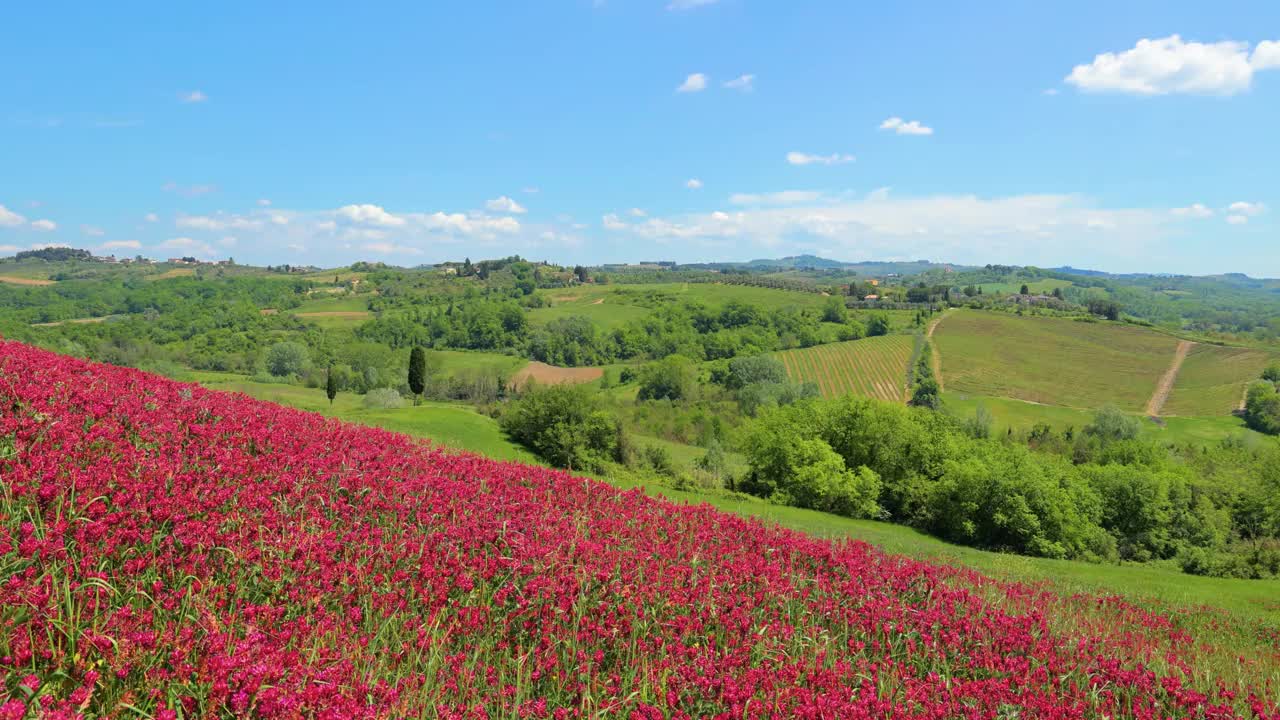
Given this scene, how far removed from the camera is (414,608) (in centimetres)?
569

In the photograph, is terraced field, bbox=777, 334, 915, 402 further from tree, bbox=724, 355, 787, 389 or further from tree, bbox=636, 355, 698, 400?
tree, bbox=636, 355, 698, 400

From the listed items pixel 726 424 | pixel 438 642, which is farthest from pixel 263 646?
pixel 726 424

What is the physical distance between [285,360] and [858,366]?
106 meters

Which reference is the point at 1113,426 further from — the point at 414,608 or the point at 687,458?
the point at 414,608

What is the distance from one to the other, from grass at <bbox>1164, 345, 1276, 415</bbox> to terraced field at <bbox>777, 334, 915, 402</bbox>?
127 ft

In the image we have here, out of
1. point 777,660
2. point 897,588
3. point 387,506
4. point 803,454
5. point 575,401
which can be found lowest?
point 803,454

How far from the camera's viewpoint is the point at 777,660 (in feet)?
18.5

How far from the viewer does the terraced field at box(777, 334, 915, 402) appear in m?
107

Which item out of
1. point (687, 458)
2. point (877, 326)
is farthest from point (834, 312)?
point (687, 458)

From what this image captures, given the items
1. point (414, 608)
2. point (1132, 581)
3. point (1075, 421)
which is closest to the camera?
point (414, 608)

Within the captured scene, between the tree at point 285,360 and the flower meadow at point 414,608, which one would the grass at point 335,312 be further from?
the flower meadow at point 414,608

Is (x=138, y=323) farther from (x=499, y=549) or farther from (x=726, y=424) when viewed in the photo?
(x=499, y=549)

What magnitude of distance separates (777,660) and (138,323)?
18507cm

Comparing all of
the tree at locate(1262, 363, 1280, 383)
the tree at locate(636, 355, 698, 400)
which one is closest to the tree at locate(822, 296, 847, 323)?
the tree at locate(636, 355, 698, 400)
